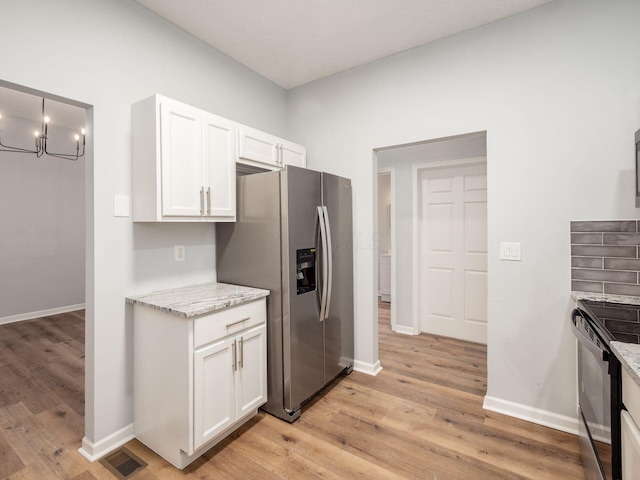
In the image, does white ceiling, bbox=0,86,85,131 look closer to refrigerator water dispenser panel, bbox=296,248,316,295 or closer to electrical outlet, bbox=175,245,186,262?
electrical outlet, bbox=175,245,186,262

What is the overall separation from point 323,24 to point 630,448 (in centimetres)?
281

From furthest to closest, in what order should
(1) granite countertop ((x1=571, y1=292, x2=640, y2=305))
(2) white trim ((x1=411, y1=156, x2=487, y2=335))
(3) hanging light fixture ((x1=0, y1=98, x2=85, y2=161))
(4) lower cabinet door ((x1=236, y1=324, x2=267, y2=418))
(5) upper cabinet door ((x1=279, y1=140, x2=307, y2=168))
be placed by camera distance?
(3) hanging light fixture ((x1=0, y1=98, x2=85, y2=161)), (2) white trim ((x1=411, y1=156, x2=487, y2=335)), (5) upper cabinet door ((x1=279, y1=140, x2=307, y2=168)), (4) lower cabinet door ((x1=236, y1=324, x2=267, y2=418)), (1) granite countertop ((x1=571, y1=292, x2=640, y2=305))

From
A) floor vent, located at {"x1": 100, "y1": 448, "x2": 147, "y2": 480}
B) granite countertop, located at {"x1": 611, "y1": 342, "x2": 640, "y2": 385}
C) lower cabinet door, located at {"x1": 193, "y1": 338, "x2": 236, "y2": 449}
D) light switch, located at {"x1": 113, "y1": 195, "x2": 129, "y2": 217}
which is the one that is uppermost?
light switch, located at {"x1": 113, "y1": 195, "x2": 129, "y2": 217}

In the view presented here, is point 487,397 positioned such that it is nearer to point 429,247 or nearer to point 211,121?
point 429,247

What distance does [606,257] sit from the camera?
1957 millimetres

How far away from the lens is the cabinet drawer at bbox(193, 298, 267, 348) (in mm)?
1766

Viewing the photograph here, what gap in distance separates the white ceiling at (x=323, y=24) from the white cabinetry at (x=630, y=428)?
2.33m

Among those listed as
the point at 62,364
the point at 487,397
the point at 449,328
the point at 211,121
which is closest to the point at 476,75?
the point at 211,121

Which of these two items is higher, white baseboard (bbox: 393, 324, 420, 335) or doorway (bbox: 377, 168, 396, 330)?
doorway (bbox: 377, 168, 396, 330)

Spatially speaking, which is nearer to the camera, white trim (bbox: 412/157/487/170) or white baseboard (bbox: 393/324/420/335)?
white trim (bbox: 412/157/487/170)

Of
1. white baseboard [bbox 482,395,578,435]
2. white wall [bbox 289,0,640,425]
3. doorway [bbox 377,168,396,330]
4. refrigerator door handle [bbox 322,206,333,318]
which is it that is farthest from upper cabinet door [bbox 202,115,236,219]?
doorway [bbox 377,168,396,330]

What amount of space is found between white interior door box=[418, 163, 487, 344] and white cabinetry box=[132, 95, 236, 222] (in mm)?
2693

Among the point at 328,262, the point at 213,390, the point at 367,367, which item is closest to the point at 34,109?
the point at 328,262

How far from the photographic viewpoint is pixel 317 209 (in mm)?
2463
